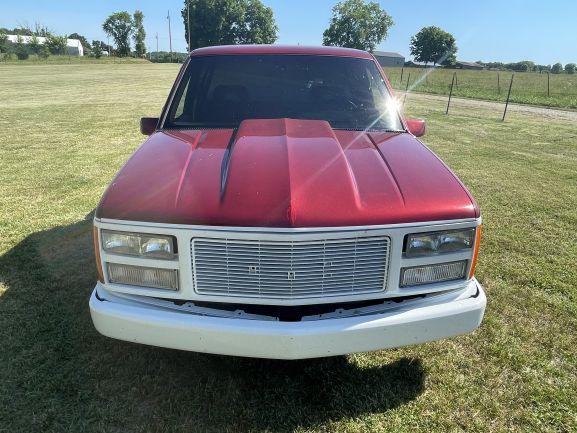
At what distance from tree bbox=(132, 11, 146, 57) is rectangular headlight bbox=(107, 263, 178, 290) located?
94253mm

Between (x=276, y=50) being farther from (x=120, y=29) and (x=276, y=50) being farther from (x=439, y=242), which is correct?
(x=120, y=29)

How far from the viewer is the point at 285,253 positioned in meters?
1.84

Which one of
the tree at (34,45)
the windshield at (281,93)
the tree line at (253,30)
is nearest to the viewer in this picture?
the windshield at (281,93)

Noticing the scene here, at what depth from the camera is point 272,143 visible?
2408 millimetres

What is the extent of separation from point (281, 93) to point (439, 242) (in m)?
1.68

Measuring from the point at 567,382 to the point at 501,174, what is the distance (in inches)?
203

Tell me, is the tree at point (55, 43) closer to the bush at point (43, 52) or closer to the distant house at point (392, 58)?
the bush at point (43, 52)

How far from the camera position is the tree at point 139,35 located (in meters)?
86.1

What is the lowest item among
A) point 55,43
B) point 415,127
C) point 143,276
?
point 143,276

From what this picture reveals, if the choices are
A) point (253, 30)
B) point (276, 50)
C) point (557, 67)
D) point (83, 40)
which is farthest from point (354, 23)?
point (276, 50)

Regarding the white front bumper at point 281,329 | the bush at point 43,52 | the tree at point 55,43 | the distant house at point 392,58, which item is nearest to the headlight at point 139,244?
the white front bumper at point 281,329

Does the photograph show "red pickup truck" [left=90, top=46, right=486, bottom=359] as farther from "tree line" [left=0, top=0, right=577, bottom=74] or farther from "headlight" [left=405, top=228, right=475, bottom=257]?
"tree line" [left=0, top=0, right=577, bottom=74]

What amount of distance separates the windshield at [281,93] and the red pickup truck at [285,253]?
750 mm

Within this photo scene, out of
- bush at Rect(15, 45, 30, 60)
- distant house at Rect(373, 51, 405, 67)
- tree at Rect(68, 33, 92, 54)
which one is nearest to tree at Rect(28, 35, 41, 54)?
bush at Rect(15, 45, 30, 60)
